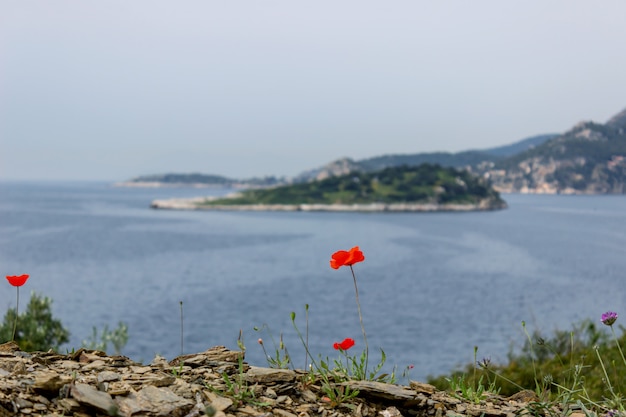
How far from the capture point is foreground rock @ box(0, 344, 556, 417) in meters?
4.65

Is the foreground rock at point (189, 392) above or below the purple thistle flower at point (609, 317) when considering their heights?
below

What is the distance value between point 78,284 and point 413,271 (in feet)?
154

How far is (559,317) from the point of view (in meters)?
60.0

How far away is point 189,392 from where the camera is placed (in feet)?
16.5

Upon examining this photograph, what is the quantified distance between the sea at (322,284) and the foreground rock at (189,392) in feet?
24.5

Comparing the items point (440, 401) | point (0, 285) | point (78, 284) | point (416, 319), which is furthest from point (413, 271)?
point (440, 401)

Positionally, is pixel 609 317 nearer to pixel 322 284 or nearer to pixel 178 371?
pixel 178 371

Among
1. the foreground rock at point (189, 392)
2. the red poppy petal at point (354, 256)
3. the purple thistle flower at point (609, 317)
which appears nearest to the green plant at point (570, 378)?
the purple thistle flower at point (609, 317)

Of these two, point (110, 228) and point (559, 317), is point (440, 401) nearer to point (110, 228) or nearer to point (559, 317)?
point (559, 317)

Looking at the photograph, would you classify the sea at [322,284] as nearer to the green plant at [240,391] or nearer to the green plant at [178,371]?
the green plant at [178,371]

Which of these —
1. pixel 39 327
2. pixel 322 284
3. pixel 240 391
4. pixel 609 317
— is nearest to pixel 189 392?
pixel 240 391

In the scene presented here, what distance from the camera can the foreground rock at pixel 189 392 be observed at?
4.65 m

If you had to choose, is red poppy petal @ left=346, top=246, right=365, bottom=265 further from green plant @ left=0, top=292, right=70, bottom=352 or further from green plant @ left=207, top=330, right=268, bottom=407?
green plant @ left=0, top=292, right=70, bottom=352

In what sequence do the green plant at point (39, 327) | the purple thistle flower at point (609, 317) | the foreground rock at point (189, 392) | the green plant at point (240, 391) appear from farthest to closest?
1. the green plant at point (39, 327)
2. the purple thistle flower at point (609, 317)
3. the green plant at point (240, 391)
4. the foreground rock at point (189, 392)
